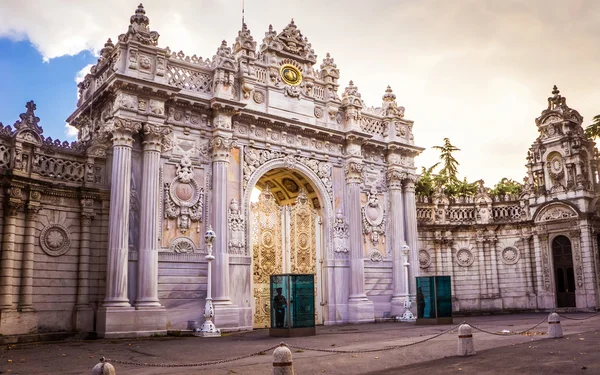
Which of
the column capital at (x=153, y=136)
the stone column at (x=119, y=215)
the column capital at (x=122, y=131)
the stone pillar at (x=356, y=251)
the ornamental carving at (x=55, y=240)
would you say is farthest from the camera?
the stone pillar at (x=356, y=251)

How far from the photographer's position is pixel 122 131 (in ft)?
68.3

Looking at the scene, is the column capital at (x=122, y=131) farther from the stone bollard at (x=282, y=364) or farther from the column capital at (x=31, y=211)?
the stone bollard at (x=282, y=364)

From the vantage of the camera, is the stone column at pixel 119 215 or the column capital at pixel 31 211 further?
the stone column at pixel 119 215

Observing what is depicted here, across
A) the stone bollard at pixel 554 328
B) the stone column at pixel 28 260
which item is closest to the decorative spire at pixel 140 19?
the stone column at pixel 28 260

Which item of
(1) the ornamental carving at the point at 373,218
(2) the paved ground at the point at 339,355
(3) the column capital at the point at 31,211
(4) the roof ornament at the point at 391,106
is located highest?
(4) the roof ornament at the point at 391,106

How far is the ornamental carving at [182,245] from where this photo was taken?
21844mm

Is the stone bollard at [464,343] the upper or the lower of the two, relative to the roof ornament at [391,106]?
lower

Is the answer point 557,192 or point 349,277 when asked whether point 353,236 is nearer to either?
point 349,277

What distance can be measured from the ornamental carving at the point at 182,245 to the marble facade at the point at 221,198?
0.05 m

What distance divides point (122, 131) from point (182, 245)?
4746mm

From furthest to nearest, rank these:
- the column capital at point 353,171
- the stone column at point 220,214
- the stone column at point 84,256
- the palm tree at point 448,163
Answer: the palm tree at point 448,163
the column capital at point 353,171
the stone column at point 220,214
the stone column at point 84,256

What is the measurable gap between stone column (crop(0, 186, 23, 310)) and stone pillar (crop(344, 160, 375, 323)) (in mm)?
14231

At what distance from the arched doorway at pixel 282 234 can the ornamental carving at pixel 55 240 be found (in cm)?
759

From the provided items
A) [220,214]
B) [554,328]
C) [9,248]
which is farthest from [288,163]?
[554,328]
